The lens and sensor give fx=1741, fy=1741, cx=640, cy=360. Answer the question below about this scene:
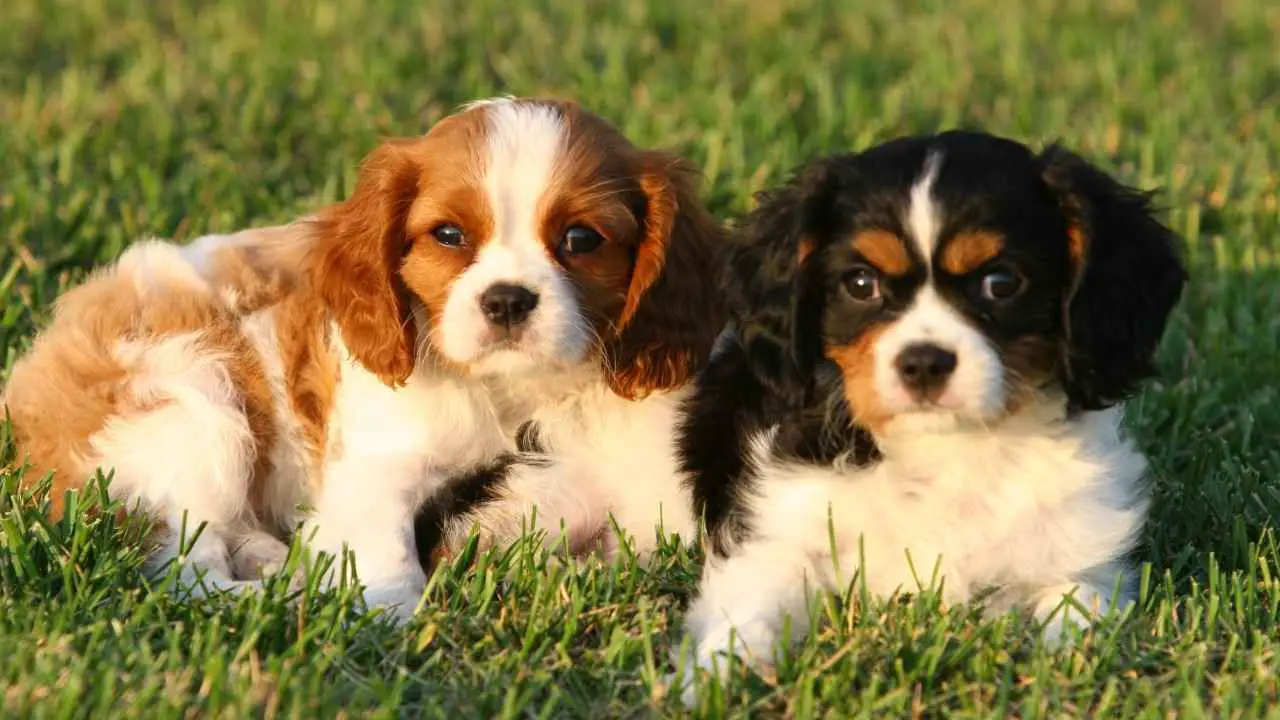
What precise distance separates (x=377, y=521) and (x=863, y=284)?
5.11 ft

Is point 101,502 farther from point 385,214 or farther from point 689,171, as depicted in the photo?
point 689,171

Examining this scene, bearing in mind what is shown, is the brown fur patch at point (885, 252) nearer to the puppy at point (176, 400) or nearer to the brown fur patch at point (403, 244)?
the brown fur patch at point (403, 244)

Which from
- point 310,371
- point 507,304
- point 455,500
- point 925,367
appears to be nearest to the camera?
point 925,367

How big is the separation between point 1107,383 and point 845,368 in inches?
25.2

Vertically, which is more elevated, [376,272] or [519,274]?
[519,274]

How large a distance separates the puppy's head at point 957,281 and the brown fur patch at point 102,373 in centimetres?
169

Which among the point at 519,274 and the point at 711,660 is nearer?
the point at 711,660

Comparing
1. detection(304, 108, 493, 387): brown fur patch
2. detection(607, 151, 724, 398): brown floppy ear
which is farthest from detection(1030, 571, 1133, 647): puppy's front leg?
detection(304, 108, 493, 387): brown fur patch

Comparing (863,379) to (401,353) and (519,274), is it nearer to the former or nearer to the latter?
(519,274)

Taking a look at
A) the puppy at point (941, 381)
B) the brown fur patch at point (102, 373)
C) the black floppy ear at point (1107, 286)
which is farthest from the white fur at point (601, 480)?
the black floppy ear at point (1107, 286)

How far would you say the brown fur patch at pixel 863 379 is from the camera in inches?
161

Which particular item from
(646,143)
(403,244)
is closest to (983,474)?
(403,244)

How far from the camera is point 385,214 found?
4.91 m

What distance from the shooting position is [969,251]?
404 centimetres
